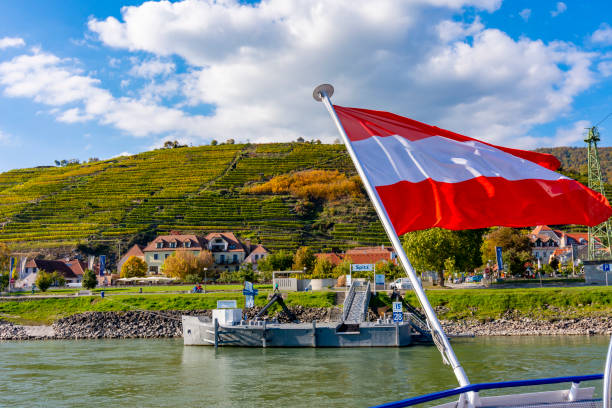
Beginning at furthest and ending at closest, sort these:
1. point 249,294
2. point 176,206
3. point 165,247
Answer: point 176,206, point 165,247, point 249,294

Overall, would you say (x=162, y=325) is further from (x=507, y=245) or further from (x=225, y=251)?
(x=225, y=251)

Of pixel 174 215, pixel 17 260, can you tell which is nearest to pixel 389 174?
pixel 17 260

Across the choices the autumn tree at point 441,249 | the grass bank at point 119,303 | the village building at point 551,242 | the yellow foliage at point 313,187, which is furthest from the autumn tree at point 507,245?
the yellow foliage at point 313,187

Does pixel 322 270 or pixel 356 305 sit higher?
pixel 322 270

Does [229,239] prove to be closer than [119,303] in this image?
No

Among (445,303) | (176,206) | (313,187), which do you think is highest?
(313,187)

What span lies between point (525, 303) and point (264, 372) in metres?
22.5

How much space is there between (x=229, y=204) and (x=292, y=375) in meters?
85.7

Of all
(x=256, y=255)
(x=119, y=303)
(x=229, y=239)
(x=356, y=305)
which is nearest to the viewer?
(x=356, y=305)

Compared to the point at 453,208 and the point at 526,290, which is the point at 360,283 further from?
the point at 453,208

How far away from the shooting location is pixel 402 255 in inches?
199

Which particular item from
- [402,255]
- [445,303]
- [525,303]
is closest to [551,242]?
[525,303]

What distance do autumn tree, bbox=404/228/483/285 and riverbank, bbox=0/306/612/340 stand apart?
31.0 feet

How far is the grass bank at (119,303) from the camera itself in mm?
43344
